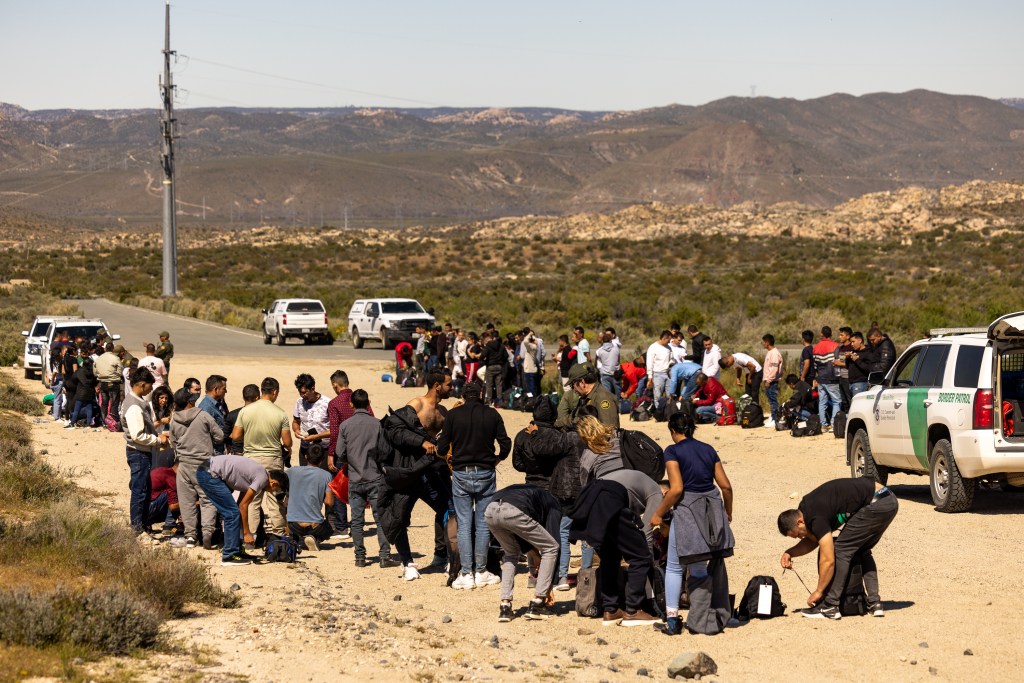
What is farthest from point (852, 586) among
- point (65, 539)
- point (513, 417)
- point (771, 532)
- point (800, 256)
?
point (800, 256)

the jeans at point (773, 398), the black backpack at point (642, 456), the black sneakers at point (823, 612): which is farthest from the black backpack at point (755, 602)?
the jeans at point (773, 398)

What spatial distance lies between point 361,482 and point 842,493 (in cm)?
451

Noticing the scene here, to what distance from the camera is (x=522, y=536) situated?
10109mm

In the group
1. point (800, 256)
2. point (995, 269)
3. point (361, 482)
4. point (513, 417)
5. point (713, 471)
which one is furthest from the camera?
point (800, 256)

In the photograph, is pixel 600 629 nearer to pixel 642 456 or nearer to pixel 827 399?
pixel 642 456

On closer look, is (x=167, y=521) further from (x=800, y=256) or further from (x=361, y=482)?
(x=800, y=256)

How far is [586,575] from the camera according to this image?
1038 cm

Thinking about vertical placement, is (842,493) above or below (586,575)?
above

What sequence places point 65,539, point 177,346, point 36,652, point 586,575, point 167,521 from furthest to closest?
point 177,346 → point 167,521 → point 65,539 → point 586,575 → point 36,652

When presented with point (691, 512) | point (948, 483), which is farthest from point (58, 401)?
point (691, 512)

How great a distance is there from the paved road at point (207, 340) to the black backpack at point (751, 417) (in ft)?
57.7

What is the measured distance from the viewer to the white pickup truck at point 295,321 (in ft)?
Result: 140

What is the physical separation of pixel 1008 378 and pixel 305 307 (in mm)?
32355

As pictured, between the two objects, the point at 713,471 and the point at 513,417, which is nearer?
the point at 713,471
